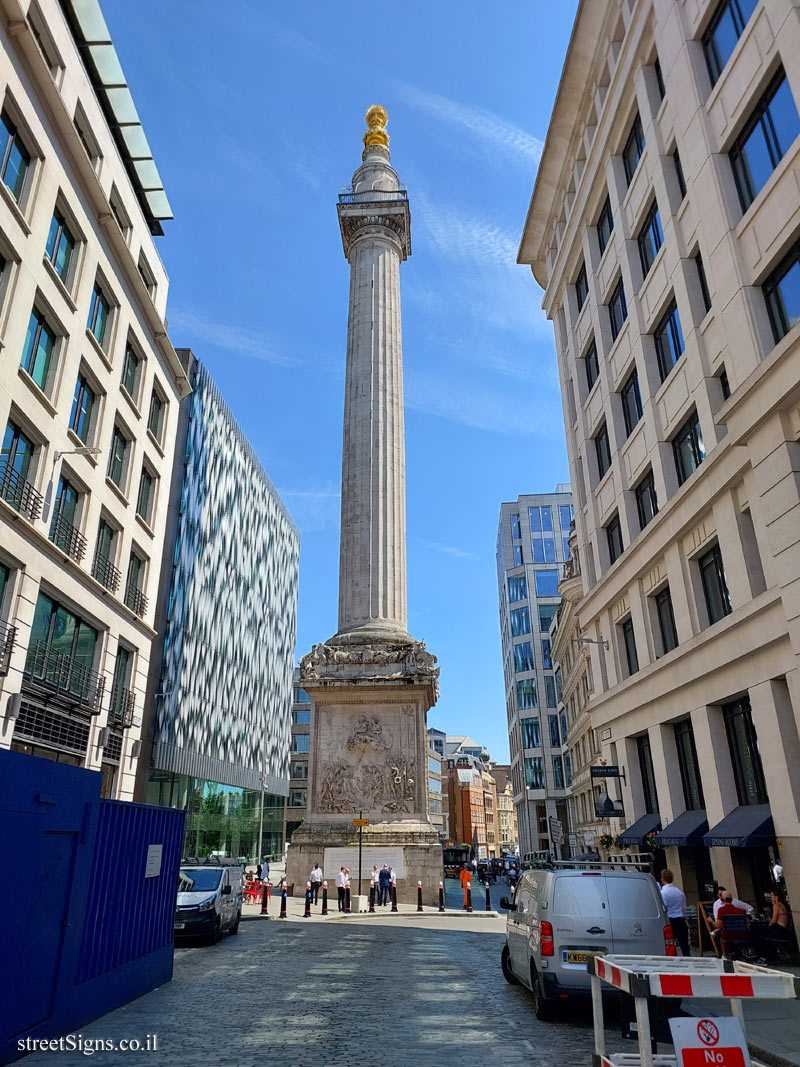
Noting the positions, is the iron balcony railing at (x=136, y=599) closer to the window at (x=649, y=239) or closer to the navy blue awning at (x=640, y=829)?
→ the navy blue awning at (x=640, y=829)

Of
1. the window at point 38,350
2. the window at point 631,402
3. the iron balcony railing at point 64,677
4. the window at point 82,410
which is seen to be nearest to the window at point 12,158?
the window at point 38,350

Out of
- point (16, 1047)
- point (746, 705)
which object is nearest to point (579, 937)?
point (16, 1047)

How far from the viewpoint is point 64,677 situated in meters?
Answer: 22.6

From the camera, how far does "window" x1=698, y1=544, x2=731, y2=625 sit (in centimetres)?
1782

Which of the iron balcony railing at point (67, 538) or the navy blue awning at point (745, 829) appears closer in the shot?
the navy blue awning at point (745, 829)

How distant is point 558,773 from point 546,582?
21.6 m

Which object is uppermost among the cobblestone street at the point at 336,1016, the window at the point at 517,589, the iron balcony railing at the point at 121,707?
the window at the point at 517,589

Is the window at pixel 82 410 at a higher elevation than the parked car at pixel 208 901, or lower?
higher

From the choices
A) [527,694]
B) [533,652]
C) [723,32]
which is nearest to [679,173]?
[723,32]

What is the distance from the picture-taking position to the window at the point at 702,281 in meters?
19.0

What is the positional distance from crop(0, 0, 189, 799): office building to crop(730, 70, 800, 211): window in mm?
18001

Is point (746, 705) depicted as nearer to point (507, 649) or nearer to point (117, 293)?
point (117, 293)

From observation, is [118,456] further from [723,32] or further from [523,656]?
[523,656]

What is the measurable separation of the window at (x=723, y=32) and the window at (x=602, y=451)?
1144 centimetres
